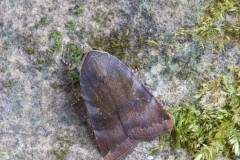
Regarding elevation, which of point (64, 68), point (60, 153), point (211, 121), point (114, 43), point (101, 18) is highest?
point (101, 18)

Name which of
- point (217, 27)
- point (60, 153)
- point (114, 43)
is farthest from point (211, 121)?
point (60, 153)

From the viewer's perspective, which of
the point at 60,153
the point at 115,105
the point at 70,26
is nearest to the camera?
the point at 115,105

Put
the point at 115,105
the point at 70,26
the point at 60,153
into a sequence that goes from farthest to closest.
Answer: the point at 70,26
the point at 60,153
the point at 115,105

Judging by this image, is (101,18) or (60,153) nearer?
(60,153)

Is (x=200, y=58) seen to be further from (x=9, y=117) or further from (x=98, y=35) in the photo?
(x=9, y=117)

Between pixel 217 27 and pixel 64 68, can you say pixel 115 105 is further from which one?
pixel 217 27

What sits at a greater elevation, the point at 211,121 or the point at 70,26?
the point at 70,26

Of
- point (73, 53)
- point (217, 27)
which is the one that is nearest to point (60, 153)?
point (73, 53)

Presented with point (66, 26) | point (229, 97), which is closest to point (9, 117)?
point (66, 26)
